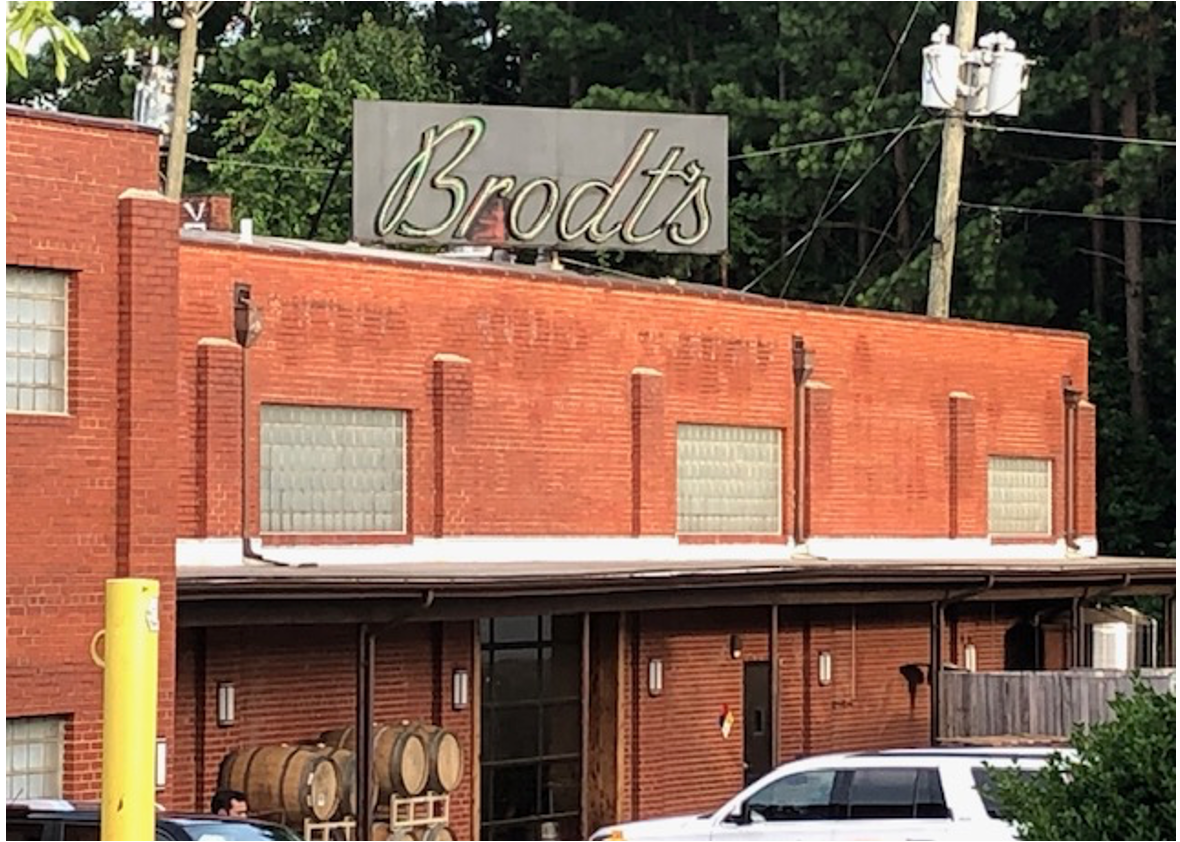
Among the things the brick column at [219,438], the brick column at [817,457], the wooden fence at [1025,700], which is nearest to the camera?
the brick column at [219,438]

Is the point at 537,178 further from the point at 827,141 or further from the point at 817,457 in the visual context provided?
the point at 827,141

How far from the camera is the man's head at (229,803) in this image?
81.4 feet

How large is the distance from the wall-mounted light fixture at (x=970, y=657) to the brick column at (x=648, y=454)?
6.58 metres

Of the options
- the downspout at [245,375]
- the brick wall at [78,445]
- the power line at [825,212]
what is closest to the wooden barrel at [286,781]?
the downspout at [245,375]

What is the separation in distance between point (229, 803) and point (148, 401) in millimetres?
4417

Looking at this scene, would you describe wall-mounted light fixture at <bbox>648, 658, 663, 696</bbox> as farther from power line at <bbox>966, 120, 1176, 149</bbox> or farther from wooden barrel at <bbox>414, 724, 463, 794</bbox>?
power line at <bbox>966, 120, 1176, 149</bbox>

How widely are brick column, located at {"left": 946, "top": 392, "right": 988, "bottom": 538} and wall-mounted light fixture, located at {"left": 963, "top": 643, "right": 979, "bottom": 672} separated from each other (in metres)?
1.65

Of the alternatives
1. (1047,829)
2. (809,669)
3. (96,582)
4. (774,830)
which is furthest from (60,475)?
(809,669)

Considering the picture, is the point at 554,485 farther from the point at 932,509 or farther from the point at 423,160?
the point at 932,509

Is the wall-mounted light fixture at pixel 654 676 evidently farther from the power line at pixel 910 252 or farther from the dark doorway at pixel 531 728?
the power line at pixel 910 252

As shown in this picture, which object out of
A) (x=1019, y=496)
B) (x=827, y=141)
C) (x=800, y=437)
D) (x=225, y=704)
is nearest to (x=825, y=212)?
(x=827, y=141)

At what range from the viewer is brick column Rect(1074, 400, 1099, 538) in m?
41.7

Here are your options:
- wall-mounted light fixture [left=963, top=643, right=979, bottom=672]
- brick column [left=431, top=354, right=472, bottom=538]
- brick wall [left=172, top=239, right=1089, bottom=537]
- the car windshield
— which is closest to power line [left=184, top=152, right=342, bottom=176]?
brick wall [left=172, top=239, right=1089, bottom=537]

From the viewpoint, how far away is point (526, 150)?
3516 centimetres
